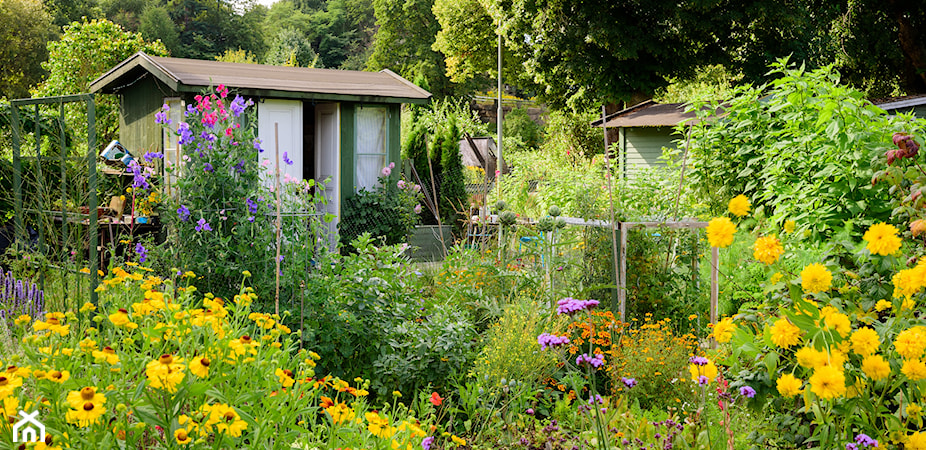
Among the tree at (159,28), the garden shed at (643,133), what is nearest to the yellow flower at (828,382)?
the garden shed at (643,133)

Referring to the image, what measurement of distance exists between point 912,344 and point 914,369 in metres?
0.07

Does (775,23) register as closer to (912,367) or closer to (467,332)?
(467,332)

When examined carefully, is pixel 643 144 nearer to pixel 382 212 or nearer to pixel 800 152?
pixel 382 212

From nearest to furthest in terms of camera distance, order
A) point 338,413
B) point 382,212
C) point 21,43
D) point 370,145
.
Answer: point 338,413, point 382,212, point 370,145, point 21,43

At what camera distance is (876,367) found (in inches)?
76.7

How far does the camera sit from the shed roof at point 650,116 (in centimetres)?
1251

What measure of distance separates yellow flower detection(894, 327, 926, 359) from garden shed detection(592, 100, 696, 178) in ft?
37.3

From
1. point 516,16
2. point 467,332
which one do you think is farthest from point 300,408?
point 516,16

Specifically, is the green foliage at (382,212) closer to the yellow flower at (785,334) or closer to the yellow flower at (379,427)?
the yellow flower at (379,427)

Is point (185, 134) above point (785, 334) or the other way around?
above

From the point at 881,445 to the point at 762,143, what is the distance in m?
3.36

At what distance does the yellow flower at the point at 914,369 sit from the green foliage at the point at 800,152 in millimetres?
1241

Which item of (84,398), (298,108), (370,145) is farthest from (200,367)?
(370,145)

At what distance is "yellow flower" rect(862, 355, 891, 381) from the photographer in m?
1.94
